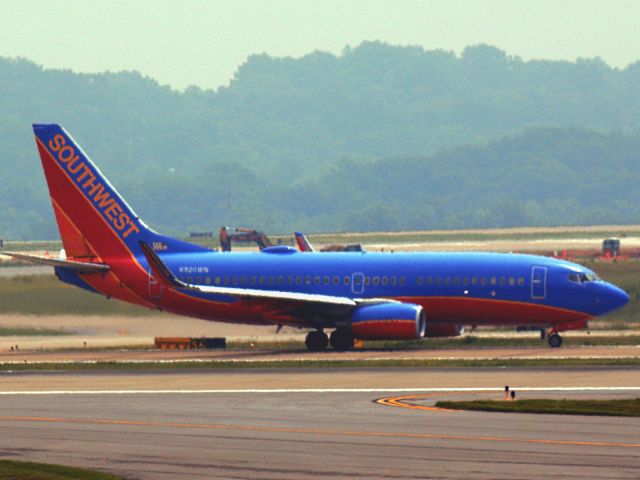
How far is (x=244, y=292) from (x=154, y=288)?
529 cm

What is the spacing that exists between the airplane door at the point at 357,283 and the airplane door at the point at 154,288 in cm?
844

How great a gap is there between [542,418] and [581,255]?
88.4 meters

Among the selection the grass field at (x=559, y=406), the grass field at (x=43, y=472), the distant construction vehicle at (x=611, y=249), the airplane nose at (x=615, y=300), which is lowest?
the grass field at (x=43, y=472)

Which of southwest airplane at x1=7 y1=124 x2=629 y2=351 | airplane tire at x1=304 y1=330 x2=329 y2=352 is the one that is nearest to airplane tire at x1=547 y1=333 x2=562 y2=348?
southwest airplane at x1=7 y1=124 x2=629 y2=351

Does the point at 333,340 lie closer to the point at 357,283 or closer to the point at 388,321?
the point at 357,283

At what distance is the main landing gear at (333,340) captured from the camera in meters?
66.6

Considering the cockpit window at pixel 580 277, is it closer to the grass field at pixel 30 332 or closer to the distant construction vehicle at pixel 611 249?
the grass field at pixel 30 332

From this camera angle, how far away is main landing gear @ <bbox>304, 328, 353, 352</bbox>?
6656 cm

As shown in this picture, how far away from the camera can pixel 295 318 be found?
219ft

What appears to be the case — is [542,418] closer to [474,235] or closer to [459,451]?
[459,451]

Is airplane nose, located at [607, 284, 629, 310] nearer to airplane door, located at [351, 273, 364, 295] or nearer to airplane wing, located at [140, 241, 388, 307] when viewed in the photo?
airplane wing, located at [140, 241, 388, 307]

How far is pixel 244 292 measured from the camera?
65125mm

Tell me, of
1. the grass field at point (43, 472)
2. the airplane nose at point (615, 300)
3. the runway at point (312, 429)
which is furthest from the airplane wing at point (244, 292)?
the grass field at point (43, 472)

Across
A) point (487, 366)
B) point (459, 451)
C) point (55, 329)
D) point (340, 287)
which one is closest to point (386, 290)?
point (340, 287)
